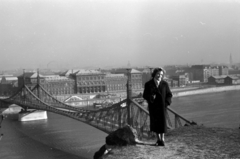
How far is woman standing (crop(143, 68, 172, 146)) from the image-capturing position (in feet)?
6.36

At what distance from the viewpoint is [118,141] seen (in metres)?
2.07

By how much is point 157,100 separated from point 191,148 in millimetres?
328

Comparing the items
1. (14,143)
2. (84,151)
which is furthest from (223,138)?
(14,143)

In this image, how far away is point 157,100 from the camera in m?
1.96

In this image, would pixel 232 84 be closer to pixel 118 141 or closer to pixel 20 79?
pixel 20 79

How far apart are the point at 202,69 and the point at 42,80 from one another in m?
15.4

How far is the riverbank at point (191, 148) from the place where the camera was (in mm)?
1862

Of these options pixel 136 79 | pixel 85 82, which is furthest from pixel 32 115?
pixel 136 79

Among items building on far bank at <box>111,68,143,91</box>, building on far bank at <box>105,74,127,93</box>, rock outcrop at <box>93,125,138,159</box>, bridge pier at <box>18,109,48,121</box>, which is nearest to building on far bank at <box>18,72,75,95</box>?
building on far bank at <box>105,74,127,93</box>

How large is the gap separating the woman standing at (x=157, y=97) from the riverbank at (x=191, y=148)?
132mm

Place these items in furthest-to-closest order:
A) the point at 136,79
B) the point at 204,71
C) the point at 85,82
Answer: the point at 204,71, the point at 136,79, the point at 85,82

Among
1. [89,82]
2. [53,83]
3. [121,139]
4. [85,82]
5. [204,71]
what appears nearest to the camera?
[121,139]

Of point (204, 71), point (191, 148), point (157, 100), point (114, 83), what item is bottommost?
point (114, 83)

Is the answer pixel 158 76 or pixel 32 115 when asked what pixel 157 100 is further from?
pixel 32 115
